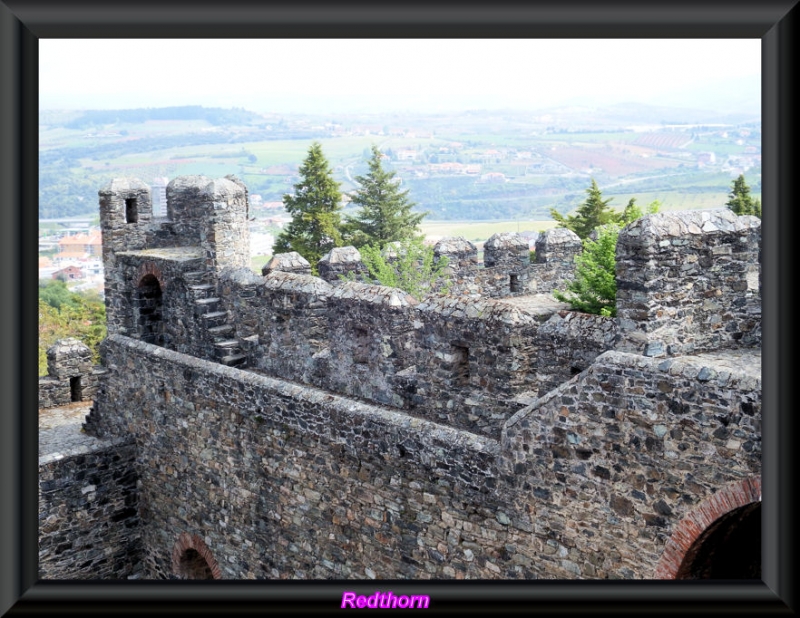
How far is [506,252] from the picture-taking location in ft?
52.2

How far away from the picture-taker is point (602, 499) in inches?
313

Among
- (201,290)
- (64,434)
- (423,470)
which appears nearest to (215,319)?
(201,290)

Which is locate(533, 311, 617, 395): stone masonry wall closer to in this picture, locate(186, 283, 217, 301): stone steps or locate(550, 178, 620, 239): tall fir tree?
locate(186, 283, 217, 301): stone steps

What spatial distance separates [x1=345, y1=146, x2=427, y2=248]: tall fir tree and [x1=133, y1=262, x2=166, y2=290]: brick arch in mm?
14624

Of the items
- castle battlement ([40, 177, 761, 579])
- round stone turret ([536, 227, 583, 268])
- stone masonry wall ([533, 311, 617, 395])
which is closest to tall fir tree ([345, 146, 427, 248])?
round stone turret ([536, 227, 583, 268])

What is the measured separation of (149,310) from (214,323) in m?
1.40

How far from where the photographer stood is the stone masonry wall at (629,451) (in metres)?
7.04

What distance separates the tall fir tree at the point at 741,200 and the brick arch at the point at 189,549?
54.6 feet

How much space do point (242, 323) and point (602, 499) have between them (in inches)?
251

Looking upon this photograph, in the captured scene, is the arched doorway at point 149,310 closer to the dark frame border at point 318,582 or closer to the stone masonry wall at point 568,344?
the stone masonry wall at point 568,344

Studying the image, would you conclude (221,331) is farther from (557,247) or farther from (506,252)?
(557,247)

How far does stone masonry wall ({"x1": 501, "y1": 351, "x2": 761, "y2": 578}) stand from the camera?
704cm
